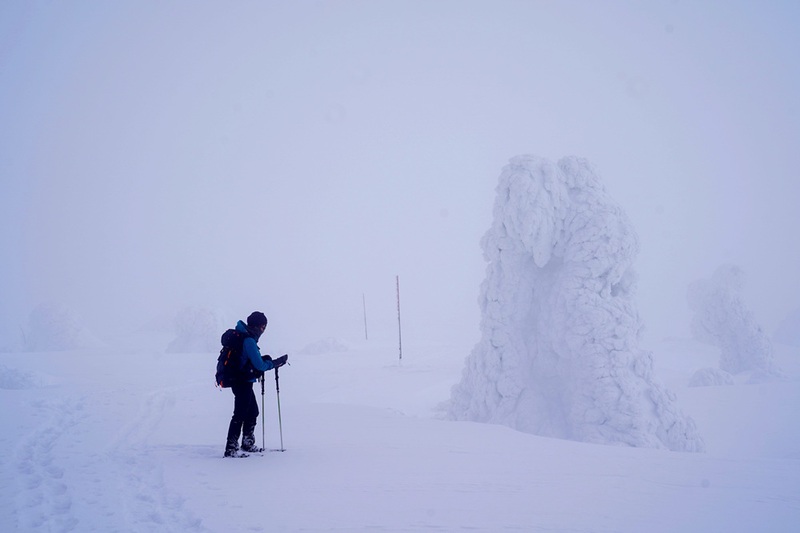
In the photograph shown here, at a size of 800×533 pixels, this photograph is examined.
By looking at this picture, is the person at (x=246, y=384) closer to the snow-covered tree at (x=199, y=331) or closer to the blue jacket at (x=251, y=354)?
the blue jacket at (x=251, y=354)

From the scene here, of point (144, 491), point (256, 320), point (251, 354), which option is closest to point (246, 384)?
point (251, 354)

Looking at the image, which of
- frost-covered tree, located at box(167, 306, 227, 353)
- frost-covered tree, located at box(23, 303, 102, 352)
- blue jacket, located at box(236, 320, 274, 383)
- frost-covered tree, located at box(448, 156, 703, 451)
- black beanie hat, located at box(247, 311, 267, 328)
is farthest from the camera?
frost-covered tree, located at box(23, 303, 102, 352)

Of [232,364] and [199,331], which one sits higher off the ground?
[232,364]

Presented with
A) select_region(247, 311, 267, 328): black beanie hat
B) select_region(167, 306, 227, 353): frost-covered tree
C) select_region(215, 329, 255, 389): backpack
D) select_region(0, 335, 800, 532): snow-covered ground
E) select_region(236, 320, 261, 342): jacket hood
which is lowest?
select_region(167, 306, 227, 353): frost-covered tree

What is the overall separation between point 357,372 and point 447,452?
20.4 metres

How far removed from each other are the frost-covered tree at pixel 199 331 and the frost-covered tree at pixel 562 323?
94.4 feet

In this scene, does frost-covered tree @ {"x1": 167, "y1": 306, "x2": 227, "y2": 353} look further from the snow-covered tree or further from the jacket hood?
the jacket hood

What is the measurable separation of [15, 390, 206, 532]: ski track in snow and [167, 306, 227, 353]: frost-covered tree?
29247 mm

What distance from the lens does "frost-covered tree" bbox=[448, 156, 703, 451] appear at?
11844mm

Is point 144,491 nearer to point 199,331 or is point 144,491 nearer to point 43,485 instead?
point 43,485

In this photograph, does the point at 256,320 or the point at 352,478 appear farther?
the point at 256,320

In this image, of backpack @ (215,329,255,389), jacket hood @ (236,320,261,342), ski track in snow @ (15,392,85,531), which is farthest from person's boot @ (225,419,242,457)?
ski track in snow @ (15,392,85,531)

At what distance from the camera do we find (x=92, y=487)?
5.67 meters

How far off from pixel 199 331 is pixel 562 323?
1289 inches
